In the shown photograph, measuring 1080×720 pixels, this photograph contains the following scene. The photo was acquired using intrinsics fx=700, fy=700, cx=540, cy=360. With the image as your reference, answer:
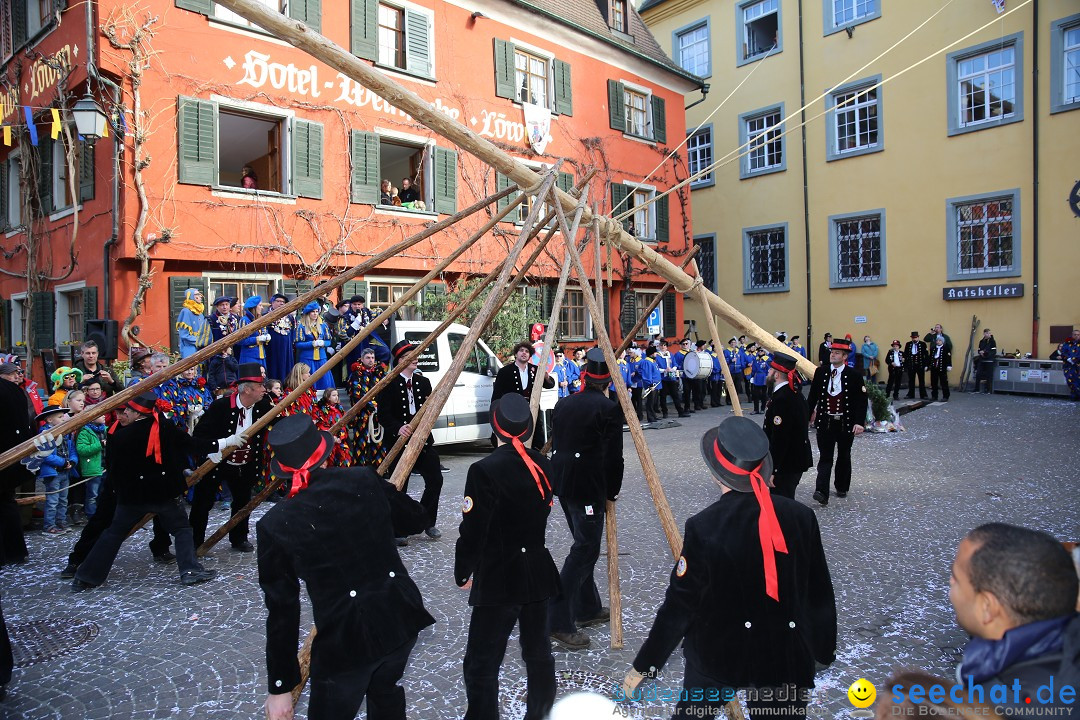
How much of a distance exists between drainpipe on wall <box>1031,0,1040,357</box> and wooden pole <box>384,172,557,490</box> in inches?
802

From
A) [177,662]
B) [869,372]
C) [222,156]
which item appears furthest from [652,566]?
[869,372]

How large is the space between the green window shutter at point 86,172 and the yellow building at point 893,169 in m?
13.7

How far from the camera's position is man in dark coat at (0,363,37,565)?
624 cm

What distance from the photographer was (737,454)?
2.78 meters

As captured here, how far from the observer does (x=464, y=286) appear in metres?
16.2

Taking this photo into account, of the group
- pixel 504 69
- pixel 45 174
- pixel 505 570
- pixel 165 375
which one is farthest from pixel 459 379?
pixel 45 174

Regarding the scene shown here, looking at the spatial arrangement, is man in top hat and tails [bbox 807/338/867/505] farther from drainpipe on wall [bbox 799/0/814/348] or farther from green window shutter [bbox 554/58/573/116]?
drainpipe on wall [bbox 799/0/814/348]

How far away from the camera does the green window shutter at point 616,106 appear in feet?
70.1

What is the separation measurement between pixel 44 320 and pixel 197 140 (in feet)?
18.9

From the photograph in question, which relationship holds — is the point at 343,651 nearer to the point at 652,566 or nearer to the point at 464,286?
the point at 652,566

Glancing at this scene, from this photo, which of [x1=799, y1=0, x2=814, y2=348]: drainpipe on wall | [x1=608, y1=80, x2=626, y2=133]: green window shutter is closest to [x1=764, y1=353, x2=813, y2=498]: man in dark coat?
[x1=608, y1=80, x2=626, y2=133]: green window shutter

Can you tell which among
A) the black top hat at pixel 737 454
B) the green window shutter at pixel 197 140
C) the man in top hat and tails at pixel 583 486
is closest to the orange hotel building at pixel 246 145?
the green window shutter at pixel 197 140

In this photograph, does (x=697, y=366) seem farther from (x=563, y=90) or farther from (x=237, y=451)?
(x=237, y=451)

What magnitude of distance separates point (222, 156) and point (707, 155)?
18.2 m
